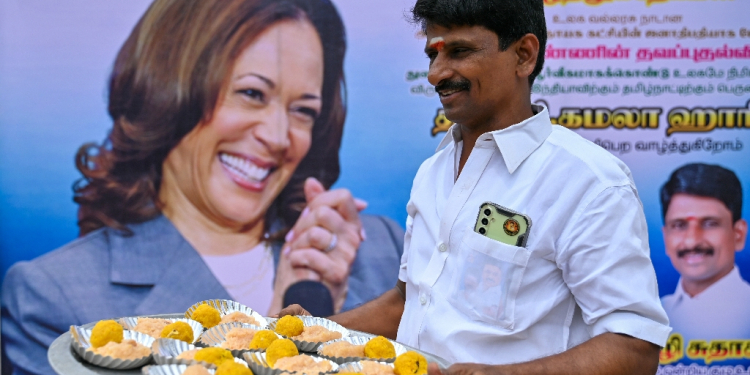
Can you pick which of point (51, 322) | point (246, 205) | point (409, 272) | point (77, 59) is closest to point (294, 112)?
point (246, 205)

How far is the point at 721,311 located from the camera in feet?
12.4

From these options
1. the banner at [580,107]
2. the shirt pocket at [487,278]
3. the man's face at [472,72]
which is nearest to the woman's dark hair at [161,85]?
the banner at [580,107]

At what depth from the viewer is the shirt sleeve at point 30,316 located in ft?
12.2

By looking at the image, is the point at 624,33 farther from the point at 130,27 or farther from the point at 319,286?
the point at 130,27

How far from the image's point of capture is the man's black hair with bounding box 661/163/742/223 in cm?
378

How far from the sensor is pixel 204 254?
3773mm

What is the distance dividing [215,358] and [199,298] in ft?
7.20

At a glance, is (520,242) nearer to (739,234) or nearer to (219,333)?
(219,333)

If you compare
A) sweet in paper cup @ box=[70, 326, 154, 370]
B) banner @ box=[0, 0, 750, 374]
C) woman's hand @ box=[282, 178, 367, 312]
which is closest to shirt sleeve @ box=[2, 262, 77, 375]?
banner @ box=[0, 0, 750, 374]

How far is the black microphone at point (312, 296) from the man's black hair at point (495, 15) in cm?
223

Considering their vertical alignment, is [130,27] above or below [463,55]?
above

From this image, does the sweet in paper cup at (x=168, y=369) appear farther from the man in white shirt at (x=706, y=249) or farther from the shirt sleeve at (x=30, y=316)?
the man in white shirt at (x=706, y=249)

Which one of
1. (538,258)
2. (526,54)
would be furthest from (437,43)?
(538,258)

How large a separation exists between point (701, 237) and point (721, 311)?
42cm
